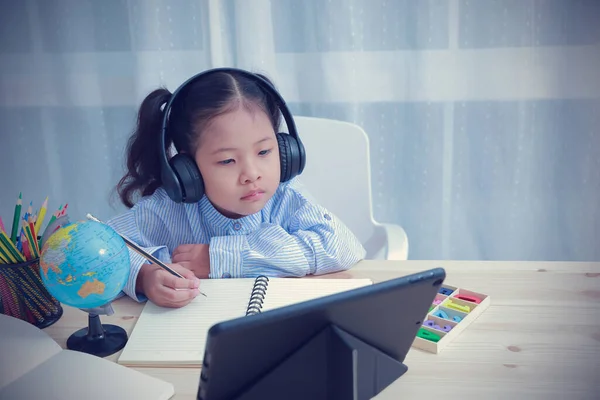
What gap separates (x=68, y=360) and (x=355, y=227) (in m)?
0.89

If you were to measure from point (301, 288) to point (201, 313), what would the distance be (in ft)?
0.57

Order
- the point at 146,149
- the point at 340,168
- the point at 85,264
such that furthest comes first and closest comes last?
the point at 340,168
the point at 146,149
the point at 85,264

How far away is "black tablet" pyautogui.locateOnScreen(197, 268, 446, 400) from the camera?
0.59 meters

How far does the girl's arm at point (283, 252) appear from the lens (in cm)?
112

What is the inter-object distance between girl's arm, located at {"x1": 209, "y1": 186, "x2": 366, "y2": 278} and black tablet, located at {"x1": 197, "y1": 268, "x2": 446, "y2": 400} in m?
0.43

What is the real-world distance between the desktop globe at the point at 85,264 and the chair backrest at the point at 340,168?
76cm

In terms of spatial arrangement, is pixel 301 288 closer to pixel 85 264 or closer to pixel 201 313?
pixel 201 313

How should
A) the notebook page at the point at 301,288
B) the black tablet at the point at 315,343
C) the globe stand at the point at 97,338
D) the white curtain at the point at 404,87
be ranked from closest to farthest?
the black tablet at the point at 315,343 < the globe stand at the point at 97,338 < the notebook page at the point at 301,288 < the white curtain at the point at 404,87

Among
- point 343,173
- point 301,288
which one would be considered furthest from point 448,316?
point 343,173

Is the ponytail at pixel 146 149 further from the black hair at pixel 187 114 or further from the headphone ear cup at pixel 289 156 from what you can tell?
the headphone ear cup at pixel 289 156

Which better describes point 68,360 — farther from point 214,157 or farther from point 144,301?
point 214,157

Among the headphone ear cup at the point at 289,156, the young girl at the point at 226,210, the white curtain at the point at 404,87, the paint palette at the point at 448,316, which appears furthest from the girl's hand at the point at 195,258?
the white curtain at the point at 404,87

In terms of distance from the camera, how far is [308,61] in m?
2.11

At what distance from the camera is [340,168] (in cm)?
156
